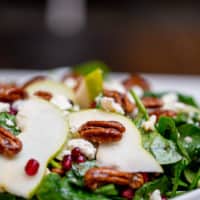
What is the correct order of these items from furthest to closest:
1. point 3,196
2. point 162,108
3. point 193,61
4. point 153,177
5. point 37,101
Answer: point 193,61, point 162,108, point 37,101, point 153,177, point 3,196

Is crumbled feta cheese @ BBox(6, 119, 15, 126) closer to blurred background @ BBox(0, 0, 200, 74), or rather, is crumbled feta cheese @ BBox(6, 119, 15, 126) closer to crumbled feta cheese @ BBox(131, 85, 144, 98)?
crumbled feta cheese @ BBox(131, 85, 144, 98)

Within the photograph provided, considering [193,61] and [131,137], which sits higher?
[131,137]

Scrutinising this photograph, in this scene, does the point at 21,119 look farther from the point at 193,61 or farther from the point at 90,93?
the point at 193,61

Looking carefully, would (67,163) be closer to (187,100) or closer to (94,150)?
A: (94,150)

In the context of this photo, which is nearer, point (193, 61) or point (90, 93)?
point (90, 93)

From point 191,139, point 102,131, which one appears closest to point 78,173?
point 102,131

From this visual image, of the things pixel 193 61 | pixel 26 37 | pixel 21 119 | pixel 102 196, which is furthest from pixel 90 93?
pixel 26 37

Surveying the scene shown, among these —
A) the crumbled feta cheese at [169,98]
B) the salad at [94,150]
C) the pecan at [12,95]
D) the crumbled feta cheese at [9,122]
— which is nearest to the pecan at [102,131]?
the salad at [94,150]

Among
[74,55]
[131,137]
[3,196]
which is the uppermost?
[131,137]
